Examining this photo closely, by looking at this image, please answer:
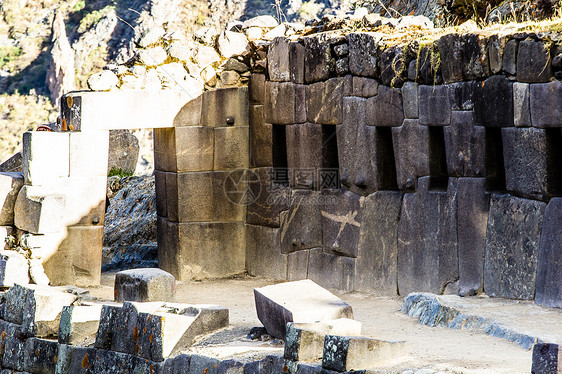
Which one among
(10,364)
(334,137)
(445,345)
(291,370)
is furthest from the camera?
(334,137)

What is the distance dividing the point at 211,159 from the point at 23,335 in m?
3.48

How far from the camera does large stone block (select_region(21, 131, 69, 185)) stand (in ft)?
31.7

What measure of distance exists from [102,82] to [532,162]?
16.7 ft

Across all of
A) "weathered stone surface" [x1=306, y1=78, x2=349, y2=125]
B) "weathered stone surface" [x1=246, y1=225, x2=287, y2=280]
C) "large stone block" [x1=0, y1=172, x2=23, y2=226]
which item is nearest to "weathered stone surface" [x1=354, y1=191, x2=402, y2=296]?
"weathered stone surface" [x1=306, y1=78, x2=349, y2=125]

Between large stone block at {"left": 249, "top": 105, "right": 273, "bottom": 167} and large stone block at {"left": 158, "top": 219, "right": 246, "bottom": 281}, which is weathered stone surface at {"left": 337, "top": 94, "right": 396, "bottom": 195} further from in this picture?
large stone block at {"left": 158, "top": 219, "right": 246, "bottom": 281}

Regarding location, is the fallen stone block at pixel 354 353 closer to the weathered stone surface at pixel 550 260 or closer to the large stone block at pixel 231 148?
the weathered stone surface at pixel 550 260

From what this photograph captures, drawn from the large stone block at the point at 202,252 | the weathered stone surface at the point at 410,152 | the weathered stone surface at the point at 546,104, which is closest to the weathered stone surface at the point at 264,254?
the large stone block at the point at 202,252

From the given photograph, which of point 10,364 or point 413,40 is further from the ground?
point 413,40

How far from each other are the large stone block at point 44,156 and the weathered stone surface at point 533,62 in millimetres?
5114

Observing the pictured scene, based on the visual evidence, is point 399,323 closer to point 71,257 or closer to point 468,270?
point 468,270

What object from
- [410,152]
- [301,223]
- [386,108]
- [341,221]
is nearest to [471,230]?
→ [410,152]

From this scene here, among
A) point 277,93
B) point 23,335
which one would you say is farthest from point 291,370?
point 277,93

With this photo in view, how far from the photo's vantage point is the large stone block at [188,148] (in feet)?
35.0

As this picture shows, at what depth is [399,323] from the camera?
7238 mm
